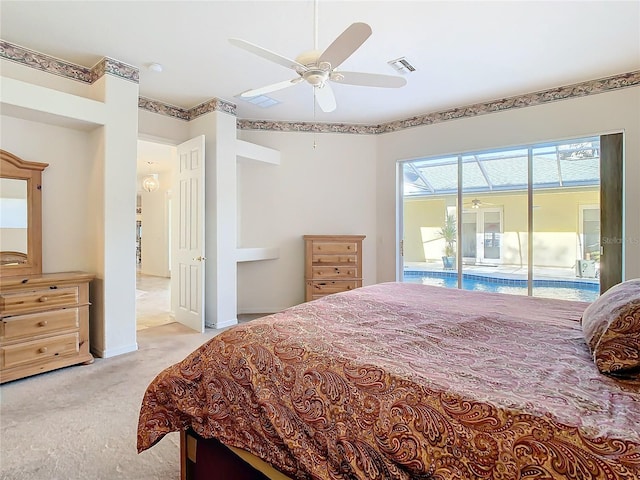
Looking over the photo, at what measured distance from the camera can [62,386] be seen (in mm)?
2598

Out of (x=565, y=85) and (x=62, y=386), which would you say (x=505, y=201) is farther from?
(x=62, y=386)

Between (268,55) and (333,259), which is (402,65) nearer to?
(268,55)

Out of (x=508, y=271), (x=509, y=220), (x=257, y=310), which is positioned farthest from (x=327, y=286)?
(x=509, y=220)

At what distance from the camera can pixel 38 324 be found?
9.09 feet

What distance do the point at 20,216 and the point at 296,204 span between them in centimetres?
304

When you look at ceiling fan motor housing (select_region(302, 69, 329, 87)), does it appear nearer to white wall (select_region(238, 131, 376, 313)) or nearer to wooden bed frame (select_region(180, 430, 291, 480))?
wooden bed frame (select_region(180, 430, 291, 480))

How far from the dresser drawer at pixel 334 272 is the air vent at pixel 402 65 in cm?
246

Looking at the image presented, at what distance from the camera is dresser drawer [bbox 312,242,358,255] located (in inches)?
184

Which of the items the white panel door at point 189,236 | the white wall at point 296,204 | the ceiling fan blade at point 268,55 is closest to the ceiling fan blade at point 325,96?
the ceiling fan blade at point 268,55

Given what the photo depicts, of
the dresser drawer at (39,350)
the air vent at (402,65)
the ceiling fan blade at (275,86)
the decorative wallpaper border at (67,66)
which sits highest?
the air vent at (402,65)

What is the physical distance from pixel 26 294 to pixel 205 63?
2462mm

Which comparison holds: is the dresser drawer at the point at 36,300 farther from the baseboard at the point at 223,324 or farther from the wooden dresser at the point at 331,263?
the wooden dresser at the point at 331,263

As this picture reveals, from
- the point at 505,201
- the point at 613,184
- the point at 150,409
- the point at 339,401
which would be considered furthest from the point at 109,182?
the point at 613,184

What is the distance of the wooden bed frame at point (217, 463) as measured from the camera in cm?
126
